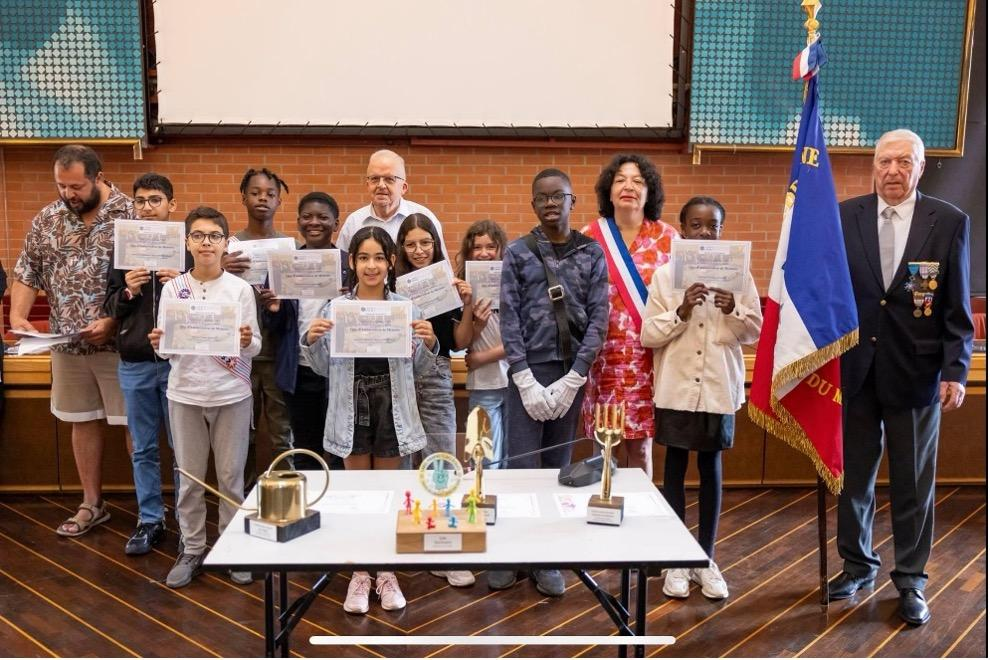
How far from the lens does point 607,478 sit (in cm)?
241

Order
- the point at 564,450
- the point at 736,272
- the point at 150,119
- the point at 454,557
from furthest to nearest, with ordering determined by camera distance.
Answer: the point at 150,119 < the point at 564,450 < the point at 736,272 < the point at 454,557

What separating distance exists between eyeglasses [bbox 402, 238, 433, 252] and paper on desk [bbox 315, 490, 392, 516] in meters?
1.19

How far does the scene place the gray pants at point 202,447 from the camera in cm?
347

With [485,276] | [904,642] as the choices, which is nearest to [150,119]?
[485,276]

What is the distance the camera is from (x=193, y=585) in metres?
3.58

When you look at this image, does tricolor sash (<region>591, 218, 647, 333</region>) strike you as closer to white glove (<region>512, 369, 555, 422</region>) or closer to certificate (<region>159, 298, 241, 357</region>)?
white glove (<region>512, 369, 555, 422</region>)

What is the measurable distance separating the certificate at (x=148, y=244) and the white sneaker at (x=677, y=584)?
7.69 ft

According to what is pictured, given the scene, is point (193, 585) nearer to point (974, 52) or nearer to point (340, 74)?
point (340, 74)

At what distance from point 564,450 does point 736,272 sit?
0.93 m

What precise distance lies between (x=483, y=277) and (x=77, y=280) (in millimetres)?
1840

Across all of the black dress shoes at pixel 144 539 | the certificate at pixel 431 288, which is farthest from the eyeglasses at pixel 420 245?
the black dress shoes at pixel 144 539

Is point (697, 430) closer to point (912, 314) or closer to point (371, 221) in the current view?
Answer: point (912, 314)

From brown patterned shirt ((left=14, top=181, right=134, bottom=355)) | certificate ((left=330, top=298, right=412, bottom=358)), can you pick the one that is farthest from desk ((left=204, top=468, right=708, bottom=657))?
brown patterned shirt ((left=14, top=181, right=134, bottom=355))

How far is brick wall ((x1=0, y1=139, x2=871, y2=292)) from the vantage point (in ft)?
18.9
